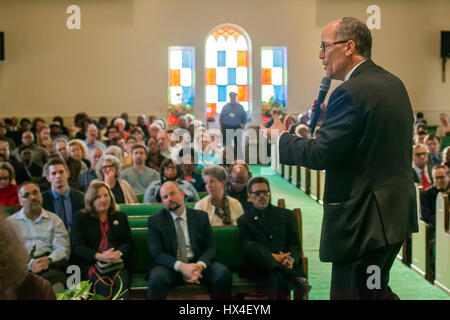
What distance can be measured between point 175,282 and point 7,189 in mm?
2782

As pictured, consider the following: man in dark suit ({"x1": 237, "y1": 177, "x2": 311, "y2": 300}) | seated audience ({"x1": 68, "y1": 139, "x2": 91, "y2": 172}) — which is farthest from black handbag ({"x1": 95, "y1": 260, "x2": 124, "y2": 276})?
seated audience ({"x1": 68, "y1": 139, "x2": 91, "y2": 172})

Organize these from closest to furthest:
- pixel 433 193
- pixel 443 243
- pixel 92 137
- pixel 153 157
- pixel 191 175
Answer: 1. pixel 443 243
2. pixel 433 193
3. pixel 191 175
4. pixel 153 157
5. pixel 92 137

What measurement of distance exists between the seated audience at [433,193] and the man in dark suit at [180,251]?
250 cm

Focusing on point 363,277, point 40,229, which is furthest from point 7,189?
point 363,277

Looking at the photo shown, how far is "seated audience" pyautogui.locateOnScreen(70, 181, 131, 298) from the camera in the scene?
4.95 m

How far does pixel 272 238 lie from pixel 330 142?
2.82 m

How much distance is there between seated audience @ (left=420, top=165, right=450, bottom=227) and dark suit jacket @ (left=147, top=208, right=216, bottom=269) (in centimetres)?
249

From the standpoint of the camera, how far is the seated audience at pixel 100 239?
4.95m

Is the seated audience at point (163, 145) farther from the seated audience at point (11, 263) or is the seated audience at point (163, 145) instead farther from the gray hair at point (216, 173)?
the seated audience at point (11, 263)

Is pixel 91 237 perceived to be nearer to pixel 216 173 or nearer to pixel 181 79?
pixel 216 173

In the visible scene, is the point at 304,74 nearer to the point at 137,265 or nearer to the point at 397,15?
the point at 397,15

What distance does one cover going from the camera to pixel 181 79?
19.2 meters

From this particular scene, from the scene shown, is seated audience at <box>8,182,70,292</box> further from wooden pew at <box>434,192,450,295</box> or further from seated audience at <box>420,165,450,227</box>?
seated audience at <box>420,165,450,227</box>

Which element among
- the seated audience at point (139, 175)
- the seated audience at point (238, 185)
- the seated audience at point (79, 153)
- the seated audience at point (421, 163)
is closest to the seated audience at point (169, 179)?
→ the seated audience at point (238, 185)
